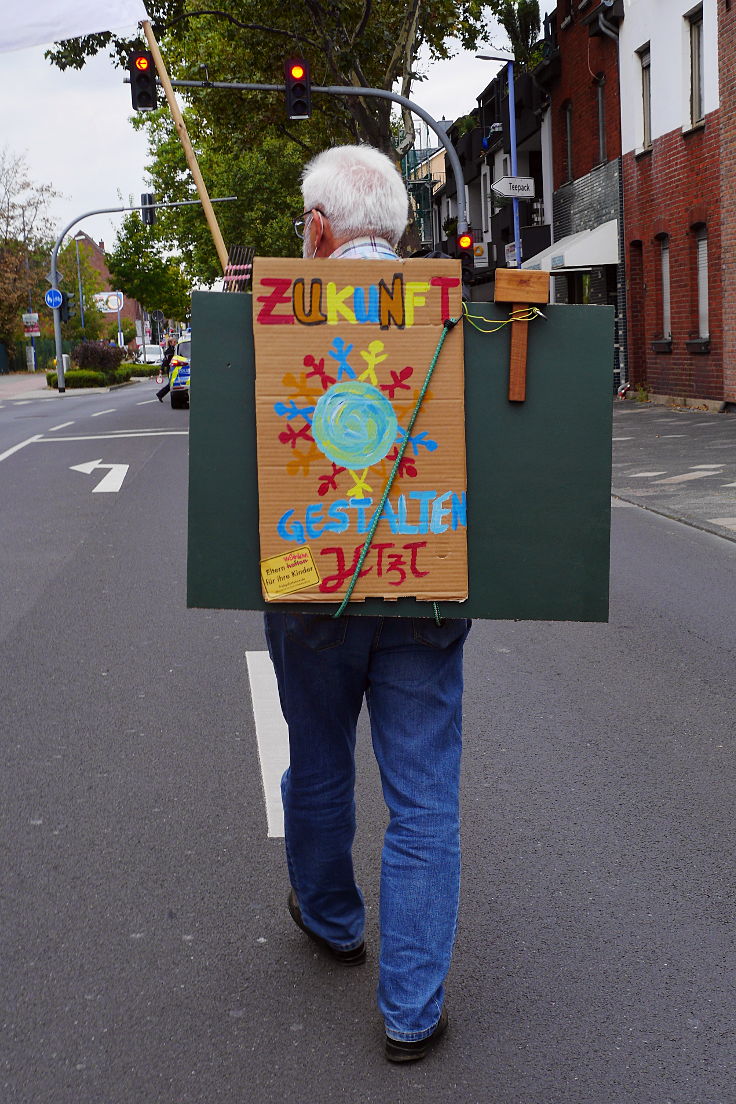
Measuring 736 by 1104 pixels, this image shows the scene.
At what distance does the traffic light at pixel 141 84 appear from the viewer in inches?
841

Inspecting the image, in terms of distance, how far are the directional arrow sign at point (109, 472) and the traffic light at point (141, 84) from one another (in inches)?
242

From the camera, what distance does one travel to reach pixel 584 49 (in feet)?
97.9

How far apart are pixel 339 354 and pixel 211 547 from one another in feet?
1.58

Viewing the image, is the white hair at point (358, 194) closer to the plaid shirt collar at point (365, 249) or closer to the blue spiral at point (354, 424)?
the plaid shirt collar at point (365, 249)

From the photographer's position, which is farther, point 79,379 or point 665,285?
Result: point 79,379

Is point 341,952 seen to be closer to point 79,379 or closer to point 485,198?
point 485,198

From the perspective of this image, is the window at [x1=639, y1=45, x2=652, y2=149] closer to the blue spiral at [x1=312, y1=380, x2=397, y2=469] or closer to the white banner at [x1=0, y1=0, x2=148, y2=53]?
the white banner at [x1=0, y1=0, x2=148, y2=53]

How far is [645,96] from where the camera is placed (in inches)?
1032

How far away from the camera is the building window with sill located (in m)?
23.0

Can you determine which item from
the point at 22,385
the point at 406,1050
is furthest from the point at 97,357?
the point at 406,1050

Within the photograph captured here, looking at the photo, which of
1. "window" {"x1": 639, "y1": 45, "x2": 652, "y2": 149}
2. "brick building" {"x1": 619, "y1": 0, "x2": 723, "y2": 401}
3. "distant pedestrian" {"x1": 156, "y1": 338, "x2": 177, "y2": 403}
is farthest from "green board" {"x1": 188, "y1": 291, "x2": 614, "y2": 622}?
"distant pedestrian" {"x1": 156, "y1": 338, "x2": 177, "y2": 403}

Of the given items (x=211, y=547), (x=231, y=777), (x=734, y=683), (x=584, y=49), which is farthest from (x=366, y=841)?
(x=584, y=49)

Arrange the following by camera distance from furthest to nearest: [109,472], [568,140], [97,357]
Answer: [97,357], [568,140], [109,472]

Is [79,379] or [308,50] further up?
[308,50]
